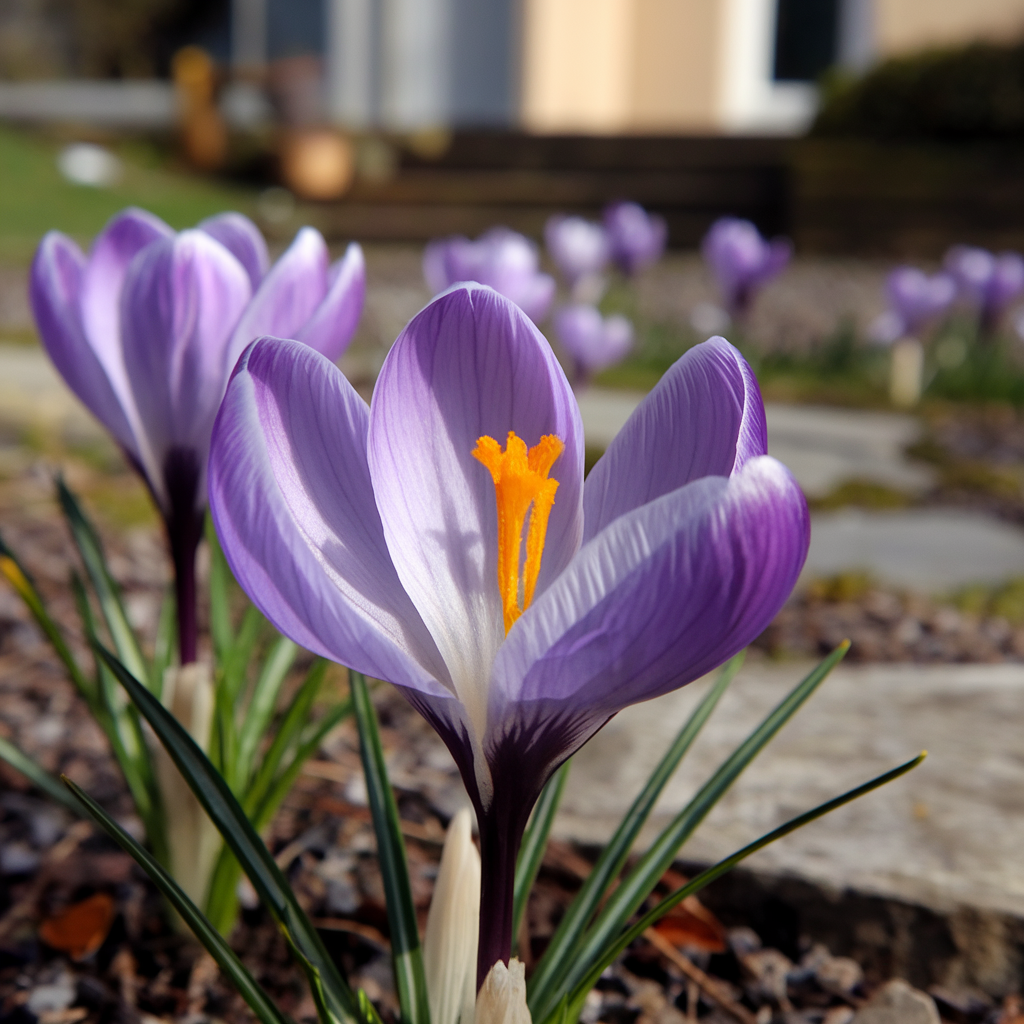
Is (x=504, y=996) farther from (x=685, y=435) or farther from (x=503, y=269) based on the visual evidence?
(x=503, y=269)

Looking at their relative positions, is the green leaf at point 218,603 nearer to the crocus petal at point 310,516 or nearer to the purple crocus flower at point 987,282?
the crocus petal at point 310,516

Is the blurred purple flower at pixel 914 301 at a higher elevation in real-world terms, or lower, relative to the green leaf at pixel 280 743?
lower

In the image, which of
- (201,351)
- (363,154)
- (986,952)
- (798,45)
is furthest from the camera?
(798,45)

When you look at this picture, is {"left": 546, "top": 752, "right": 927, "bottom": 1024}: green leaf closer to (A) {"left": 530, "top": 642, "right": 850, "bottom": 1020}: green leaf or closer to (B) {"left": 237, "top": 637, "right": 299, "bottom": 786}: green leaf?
(A) {"left": 530, "top": 642, "right": 850, "bottom": 1020}: green leaf

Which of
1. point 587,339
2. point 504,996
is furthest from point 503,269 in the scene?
point 504,996

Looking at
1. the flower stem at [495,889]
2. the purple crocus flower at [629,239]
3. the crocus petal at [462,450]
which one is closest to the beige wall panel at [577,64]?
the purple crocus flower at [629,239]

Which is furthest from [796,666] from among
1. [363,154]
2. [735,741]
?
[363,154]

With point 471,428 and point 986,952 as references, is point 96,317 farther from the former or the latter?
point 986,952
